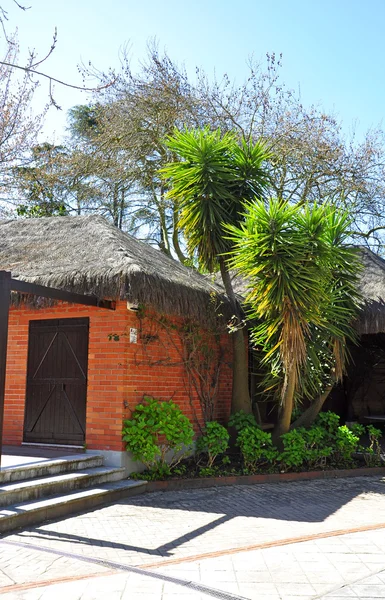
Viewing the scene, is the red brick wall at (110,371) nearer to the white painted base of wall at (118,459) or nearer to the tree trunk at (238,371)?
the white painted base of wall at (118,459)

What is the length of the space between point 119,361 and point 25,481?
7.02ft

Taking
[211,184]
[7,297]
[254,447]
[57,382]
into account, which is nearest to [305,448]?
[254,447]

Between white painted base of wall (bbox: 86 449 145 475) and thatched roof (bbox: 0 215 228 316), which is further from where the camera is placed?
white painted base of wall (bbox: 86 449 145 475)

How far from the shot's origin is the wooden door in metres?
8.82

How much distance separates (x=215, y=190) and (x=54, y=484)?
198 inches

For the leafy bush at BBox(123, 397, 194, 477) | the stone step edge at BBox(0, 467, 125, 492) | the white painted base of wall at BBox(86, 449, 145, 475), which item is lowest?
the stone step edge at BBox(0, 467, 125, 492)

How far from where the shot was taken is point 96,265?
27.3ft

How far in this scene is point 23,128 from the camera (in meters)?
15.0

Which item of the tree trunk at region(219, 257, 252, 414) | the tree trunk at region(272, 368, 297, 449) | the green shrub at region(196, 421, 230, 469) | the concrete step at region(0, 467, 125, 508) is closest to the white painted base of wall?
the concrete step at region(0, 467, 125, 508)

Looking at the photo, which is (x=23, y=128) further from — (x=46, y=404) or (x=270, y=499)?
(x=270, y=499)

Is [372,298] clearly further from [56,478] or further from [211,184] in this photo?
[56,478]

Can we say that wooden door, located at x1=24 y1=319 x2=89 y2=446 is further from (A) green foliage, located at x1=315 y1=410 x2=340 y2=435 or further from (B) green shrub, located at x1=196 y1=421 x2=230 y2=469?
(A) green foliage, located at x1=315 y1=410 x2=340 y2=435

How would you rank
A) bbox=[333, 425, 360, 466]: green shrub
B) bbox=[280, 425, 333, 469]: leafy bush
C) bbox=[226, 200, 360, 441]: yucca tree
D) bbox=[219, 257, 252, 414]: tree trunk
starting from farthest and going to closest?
bbox=[219, 257, 252, 414]: tree trunk → bbox=[333, 425, 360, 466]: green shrub → bbox=[280, 425, 333, 469]: leafy bush → bbox=[226, 200, 360, 441]: yucca tree

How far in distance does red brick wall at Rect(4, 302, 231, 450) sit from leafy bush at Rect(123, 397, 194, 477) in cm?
16
